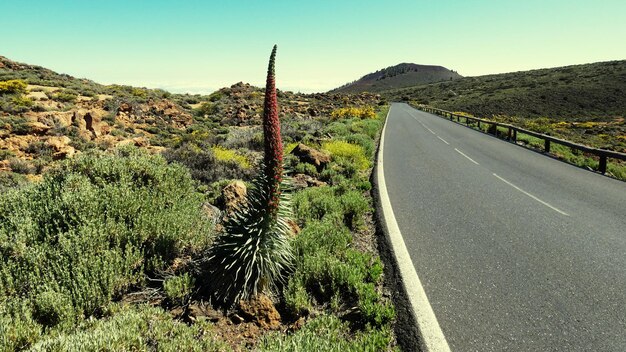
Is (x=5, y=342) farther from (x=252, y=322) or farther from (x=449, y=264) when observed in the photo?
(x=449, y=264)

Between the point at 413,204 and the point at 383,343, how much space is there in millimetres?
4662

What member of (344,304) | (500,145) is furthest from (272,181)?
(500,145)

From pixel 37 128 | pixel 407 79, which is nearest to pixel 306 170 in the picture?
pixel 37 128

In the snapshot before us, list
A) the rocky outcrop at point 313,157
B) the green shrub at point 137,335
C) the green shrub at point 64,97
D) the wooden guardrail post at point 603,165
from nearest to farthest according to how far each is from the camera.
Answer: the green shrub at point 137,335
the rocky outcrop at point 313,157
the wooden guardrail post at point 603,165
the green shrub at point 64,97

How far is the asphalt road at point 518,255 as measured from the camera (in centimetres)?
338

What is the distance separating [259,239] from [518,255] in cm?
381

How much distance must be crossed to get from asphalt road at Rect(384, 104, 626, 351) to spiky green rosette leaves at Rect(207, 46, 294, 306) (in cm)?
193

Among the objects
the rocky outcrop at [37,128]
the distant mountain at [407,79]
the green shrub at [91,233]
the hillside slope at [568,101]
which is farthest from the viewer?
the distant mountain at [407,79]

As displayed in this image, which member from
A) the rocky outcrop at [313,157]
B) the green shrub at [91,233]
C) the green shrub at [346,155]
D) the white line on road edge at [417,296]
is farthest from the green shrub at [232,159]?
the white line on road edge at [417,296]

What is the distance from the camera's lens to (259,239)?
149 inches

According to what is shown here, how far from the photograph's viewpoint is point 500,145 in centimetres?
1773

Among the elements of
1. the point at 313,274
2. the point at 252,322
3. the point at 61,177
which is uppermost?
the point at 61,177

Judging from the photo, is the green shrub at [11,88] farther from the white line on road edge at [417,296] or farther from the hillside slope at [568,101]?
the hillside slope at [568,101]

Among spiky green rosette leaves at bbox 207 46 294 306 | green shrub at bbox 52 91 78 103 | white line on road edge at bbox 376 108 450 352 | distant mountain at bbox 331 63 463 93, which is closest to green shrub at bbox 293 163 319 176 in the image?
white line on road edge at bbox 376 108 450 352
